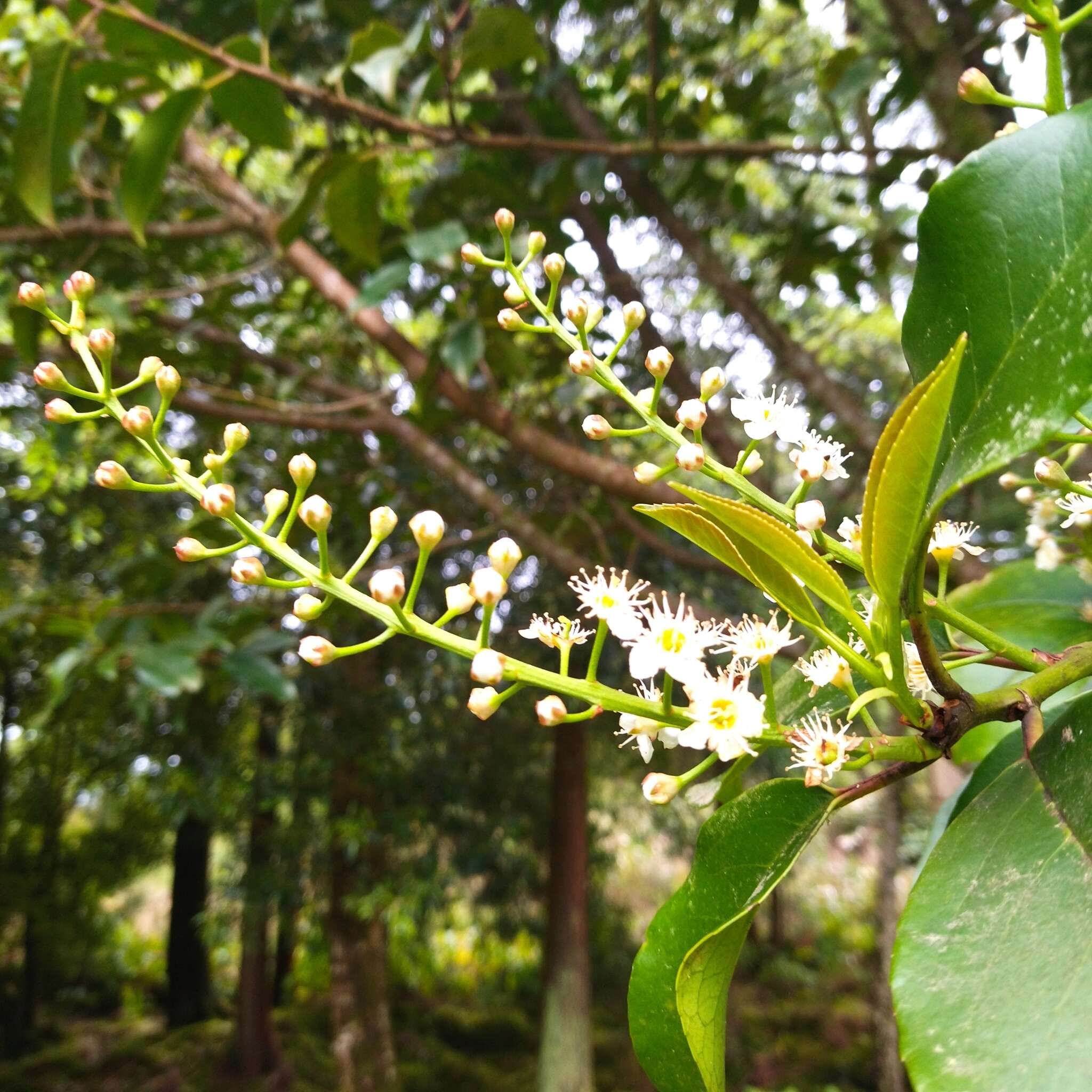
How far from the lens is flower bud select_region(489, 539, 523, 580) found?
49 centimetres

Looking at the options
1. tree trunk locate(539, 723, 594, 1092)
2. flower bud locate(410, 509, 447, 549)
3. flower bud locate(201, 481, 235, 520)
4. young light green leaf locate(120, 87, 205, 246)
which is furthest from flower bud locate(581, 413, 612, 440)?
tree trunk locate(539, 723, 594, 1092)

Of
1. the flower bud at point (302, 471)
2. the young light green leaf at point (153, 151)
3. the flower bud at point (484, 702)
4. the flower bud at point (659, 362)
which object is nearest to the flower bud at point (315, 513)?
the flower bud at point (302, 471)

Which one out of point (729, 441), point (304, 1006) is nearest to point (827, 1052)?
point (304, 1006)

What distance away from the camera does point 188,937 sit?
5176 mm

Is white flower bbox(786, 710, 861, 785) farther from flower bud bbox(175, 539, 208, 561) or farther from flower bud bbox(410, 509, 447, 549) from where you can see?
flower bud bbox(175, 539, 208, 561)

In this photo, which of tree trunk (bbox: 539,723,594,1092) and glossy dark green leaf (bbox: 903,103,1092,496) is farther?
tree trunk (bbox: 539,723,594,1092)

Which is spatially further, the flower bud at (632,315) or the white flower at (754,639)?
the flower bud at (632,315)

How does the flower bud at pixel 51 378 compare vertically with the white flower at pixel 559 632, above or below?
above

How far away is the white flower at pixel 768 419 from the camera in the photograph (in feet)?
1.88

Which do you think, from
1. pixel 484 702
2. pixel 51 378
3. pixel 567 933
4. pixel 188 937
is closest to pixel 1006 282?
pixel 484 702

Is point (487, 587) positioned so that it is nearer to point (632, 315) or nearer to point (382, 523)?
point (382, 523)

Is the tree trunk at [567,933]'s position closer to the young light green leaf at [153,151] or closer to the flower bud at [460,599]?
the young light green leaf at [153,151]

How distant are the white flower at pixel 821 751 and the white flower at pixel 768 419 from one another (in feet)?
0.69

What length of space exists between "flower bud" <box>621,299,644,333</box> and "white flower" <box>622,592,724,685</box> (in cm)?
24
